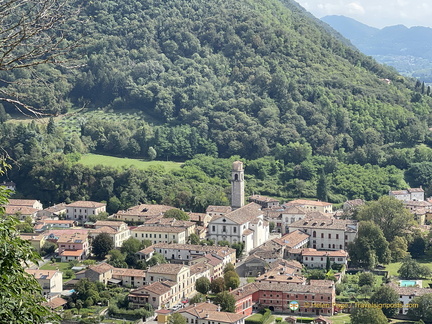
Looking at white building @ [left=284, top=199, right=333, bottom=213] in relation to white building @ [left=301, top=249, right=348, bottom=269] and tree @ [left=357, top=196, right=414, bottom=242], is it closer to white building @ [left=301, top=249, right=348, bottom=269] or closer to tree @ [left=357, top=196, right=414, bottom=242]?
tree @ [left=357, top=196, right=414, bottom=242]

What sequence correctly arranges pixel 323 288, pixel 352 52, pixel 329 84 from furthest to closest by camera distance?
pixel 352 52
pixel 329 84
pixel 323 288

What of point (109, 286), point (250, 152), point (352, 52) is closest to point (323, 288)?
point (109, 286)

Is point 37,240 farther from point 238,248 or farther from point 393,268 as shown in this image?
point 393,268

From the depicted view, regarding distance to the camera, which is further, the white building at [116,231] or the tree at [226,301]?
the white building at [116,231]

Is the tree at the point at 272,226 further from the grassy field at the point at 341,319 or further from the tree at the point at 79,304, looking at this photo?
the tree at the point at 79,304

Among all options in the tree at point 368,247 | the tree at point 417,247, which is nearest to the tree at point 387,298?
the tree at point 368,247

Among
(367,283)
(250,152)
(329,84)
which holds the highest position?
(329,84)

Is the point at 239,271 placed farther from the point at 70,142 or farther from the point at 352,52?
the point at 352,52
